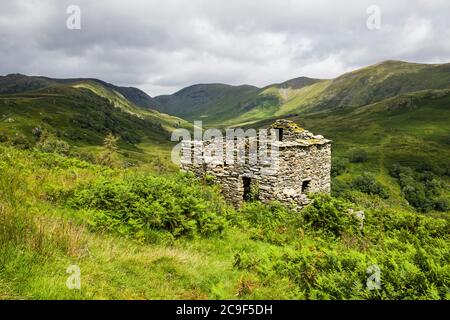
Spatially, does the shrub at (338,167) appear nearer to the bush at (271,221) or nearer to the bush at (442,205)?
the bush at (442,205)

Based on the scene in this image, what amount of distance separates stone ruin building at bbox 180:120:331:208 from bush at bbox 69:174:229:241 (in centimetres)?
465

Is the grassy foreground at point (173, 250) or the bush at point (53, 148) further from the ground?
the grassy foreground at point (173, 250)

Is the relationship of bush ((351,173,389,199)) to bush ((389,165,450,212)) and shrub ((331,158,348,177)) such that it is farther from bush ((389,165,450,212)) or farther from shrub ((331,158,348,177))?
shrub ((331,158,348,177))

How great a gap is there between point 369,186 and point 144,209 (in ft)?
216

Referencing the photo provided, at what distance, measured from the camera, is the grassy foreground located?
5.63 meters

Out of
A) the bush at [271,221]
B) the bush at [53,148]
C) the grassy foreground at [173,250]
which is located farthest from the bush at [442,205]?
the bush at [53,148]

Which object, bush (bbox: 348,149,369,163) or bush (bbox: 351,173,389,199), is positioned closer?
bush (bbox: 351,173,389,199)

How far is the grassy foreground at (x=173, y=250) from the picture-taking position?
18.5ft

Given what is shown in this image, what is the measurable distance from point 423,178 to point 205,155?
76.8 meters

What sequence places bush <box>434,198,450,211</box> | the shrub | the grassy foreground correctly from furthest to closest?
the shrub → bush <box>434,198,450,211</box> → the grassy foreground

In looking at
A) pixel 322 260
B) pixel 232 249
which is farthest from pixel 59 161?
pixel 322 260

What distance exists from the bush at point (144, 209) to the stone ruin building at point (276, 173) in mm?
4653

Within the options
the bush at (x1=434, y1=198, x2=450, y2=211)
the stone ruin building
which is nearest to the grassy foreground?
the stone ruin building

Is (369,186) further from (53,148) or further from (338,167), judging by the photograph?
(53,148)
